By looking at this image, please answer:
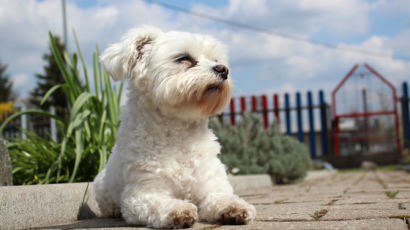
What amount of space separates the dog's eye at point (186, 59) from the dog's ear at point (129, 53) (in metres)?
0.24

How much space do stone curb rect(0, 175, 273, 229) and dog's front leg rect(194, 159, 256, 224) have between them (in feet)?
3.52

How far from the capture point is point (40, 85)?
2988 centimetres

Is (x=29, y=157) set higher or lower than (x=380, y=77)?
lower

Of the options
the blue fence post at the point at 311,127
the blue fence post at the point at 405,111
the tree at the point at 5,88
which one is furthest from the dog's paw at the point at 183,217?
the tree at the point at 5,88

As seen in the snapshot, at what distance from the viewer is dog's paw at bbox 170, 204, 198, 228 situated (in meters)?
2.21

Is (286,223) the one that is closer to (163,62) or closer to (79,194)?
(163,62)

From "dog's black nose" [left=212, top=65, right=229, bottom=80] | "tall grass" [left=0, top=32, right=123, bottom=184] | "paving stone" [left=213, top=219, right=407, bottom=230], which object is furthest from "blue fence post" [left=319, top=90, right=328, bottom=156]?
"paving stone" [left=213, top=219, right=407, bottom=230]

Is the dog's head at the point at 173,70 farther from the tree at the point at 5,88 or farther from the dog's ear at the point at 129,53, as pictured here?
the tree at the point at 5,88

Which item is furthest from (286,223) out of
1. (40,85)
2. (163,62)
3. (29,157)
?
(40,85)

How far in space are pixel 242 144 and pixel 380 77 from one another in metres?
9.84

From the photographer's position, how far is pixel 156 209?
2.36m

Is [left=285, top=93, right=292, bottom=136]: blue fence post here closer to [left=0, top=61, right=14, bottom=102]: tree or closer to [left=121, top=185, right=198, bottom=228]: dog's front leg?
[left=121, top=185, right=198, bottom=228]: dog's front leg

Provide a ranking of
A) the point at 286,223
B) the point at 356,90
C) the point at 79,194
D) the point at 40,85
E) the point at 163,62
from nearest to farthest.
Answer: the point at 286,223, the point at 163,62, the point at 79,194, the point at 356,90, the point at 40,85

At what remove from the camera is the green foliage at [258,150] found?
6688 mm
